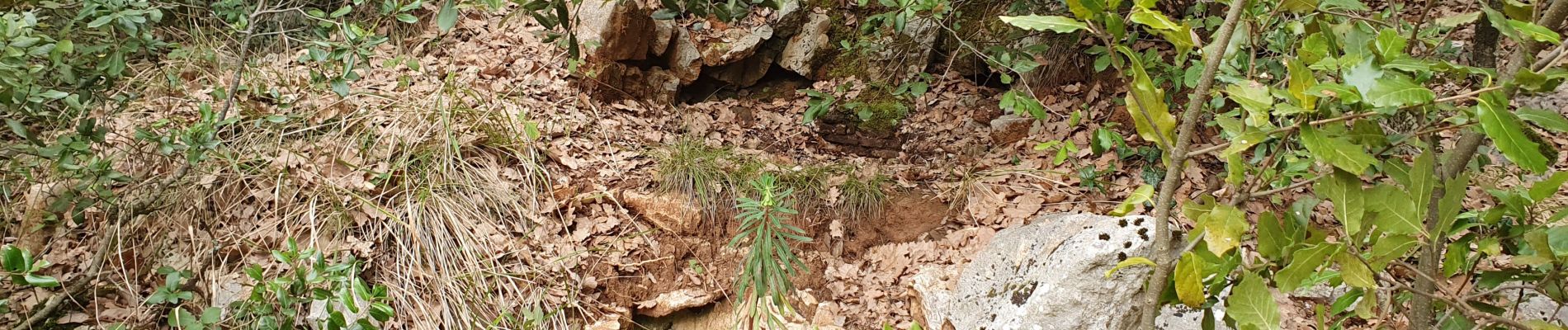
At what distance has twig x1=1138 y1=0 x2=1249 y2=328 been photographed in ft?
4.27

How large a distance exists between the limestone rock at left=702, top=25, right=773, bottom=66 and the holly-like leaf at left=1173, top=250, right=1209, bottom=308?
3536 millimetres

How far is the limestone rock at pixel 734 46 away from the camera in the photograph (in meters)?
4.73

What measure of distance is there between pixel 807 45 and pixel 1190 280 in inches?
143

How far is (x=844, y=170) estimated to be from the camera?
379 cm

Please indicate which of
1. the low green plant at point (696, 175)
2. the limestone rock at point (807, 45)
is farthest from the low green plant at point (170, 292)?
the limestone rock at point (807, 45)

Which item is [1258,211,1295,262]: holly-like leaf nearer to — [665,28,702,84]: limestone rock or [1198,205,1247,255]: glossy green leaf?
[1198,205,1247,255]: glossy green leaf

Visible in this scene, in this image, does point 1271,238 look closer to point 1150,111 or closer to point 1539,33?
point 1150,111

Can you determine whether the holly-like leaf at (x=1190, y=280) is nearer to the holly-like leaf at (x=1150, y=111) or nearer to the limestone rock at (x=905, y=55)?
the holly-like leaf at (x=1150, y=111)

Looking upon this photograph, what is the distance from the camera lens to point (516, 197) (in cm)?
336

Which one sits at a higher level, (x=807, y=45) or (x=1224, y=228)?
(x=1224, y=228)

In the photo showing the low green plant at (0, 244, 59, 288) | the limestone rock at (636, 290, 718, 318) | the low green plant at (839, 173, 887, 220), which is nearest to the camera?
the low green plant at (0, 244, 59, 288)

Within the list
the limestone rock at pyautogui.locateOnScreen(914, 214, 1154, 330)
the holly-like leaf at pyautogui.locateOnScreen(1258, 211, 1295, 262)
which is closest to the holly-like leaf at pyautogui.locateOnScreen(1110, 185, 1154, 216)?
the holly-like leaf at pyautogui.locateOnScreen(1258, 211, 1295, 262)

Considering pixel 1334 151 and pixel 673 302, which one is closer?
pixel 1334 151

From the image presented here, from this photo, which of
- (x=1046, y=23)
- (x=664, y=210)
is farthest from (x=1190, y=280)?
(x=664, y=210)
